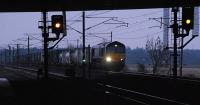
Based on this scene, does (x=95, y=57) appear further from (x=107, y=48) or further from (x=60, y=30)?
(x=60, y=30)

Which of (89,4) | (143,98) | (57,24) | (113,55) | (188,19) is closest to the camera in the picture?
(143,98)

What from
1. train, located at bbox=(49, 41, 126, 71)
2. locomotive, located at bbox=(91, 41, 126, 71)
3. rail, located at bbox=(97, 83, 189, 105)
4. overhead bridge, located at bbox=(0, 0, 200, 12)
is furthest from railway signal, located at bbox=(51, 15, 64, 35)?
locomotive, located at bbox=(91, 41, 126, 71)

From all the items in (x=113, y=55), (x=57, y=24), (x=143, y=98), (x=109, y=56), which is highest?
(x=57, y=24)

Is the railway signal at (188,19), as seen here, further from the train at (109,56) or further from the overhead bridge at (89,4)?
the train at (109,56)

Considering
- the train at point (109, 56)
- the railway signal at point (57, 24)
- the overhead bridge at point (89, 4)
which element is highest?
the overhead bridge at point (89, 4)

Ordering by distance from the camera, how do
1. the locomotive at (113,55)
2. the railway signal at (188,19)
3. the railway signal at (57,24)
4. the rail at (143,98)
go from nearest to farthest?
the rail at (143,98) → the railway signal at (188,19) → the railway signal at (57,24) → the locomotive at (113,55)

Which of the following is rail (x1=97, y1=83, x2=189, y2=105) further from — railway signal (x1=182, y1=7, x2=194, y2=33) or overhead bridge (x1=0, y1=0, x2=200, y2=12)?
overhead bridge (x1=0, y1=0, x2=200, y2=12)

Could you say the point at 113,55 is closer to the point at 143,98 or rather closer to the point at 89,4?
the point at 89,4

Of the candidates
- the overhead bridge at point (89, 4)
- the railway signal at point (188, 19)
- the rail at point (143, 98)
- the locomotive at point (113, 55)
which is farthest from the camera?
the locomotive at point (113, 55)

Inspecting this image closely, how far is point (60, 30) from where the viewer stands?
101ft

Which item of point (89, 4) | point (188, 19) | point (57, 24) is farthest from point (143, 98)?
point (89, 4)

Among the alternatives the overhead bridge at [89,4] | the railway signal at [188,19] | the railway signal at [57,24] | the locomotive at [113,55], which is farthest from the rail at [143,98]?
the locomotive at [113,55]

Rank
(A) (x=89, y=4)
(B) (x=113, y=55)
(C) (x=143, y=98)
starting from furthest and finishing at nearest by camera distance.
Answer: (B) (x=113, y=55)
(A) (x=89, y=4)
(C) (x=143, y=98)

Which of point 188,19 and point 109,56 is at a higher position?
point 188,19
